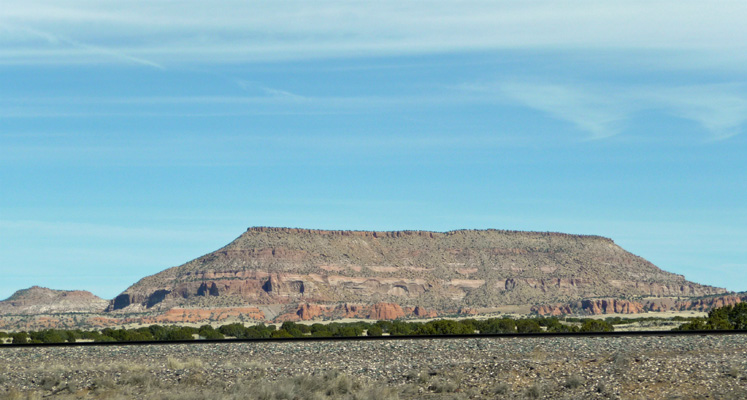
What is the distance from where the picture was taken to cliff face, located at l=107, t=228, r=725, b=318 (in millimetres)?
164000

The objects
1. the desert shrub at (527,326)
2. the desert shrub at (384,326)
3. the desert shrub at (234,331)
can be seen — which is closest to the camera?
the desert shrub at (527,326)

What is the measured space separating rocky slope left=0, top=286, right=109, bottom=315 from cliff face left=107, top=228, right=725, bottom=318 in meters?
15.7

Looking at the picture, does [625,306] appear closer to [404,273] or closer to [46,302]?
[404,273]

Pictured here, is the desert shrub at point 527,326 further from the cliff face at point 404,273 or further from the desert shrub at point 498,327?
the cliff face at point 404,273

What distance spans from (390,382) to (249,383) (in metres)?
3.94

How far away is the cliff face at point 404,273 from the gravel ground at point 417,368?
12381 centimetres

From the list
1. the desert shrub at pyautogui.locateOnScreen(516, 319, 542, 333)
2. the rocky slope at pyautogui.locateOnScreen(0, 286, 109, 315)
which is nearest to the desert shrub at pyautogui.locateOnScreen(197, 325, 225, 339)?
the desert shrub at pyautogui.locateOnScreen(516, 319, 542, 333)

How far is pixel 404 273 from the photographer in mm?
180625

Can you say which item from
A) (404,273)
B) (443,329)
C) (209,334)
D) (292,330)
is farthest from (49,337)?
(404,273)

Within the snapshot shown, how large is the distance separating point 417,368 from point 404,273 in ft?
520

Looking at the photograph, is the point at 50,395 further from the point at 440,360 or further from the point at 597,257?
the point at 597,257

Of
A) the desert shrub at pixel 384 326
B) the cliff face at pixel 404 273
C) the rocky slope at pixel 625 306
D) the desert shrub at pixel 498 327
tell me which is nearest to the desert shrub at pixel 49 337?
the desert shrub at pixel 384 326

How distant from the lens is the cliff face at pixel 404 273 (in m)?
164

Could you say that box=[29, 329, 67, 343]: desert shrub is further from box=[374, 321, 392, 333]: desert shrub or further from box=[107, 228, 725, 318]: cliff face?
box=[107, 228, 725, 318]: cliff face
